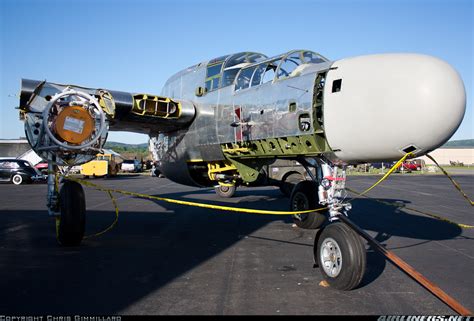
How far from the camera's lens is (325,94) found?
5.99m

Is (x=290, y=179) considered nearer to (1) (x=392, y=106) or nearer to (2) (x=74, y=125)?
(2) (x=74, y=125)

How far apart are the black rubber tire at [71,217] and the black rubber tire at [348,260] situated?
16.3ft

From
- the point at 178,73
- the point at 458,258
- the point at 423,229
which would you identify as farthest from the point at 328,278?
the point at 178,73

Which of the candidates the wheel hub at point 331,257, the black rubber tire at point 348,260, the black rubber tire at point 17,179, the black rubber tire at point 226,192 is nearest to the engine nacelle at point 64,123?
the wheel hub at point 331,257

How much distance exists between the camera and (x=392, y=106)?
516cm

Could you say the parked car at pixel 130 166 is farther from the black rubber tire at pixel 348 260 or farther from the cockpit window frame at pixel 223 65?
the black rubber tire at pixel 348 260

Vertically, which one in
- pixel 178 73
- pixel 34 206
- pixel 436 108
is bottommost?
pixel 34 206

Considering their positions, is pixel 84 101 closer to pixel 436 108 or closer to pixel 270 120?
pixel 270 120

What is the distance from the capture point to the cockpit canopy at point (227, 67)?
352 inches

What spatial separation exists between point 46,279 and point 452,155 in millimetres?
94967

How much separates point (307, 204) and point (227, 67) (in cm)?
403

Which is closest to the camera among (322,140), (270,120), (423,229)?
(322,140)

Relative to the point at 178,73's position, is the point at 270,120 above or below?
below

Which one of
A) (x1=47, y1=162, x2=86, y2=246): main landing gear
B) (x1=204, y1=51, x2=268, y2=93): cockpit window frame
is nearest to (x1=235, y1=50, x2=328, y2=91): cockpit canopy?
(x1=204, y1=51, x2=268, y2=93): cockpit window frame
